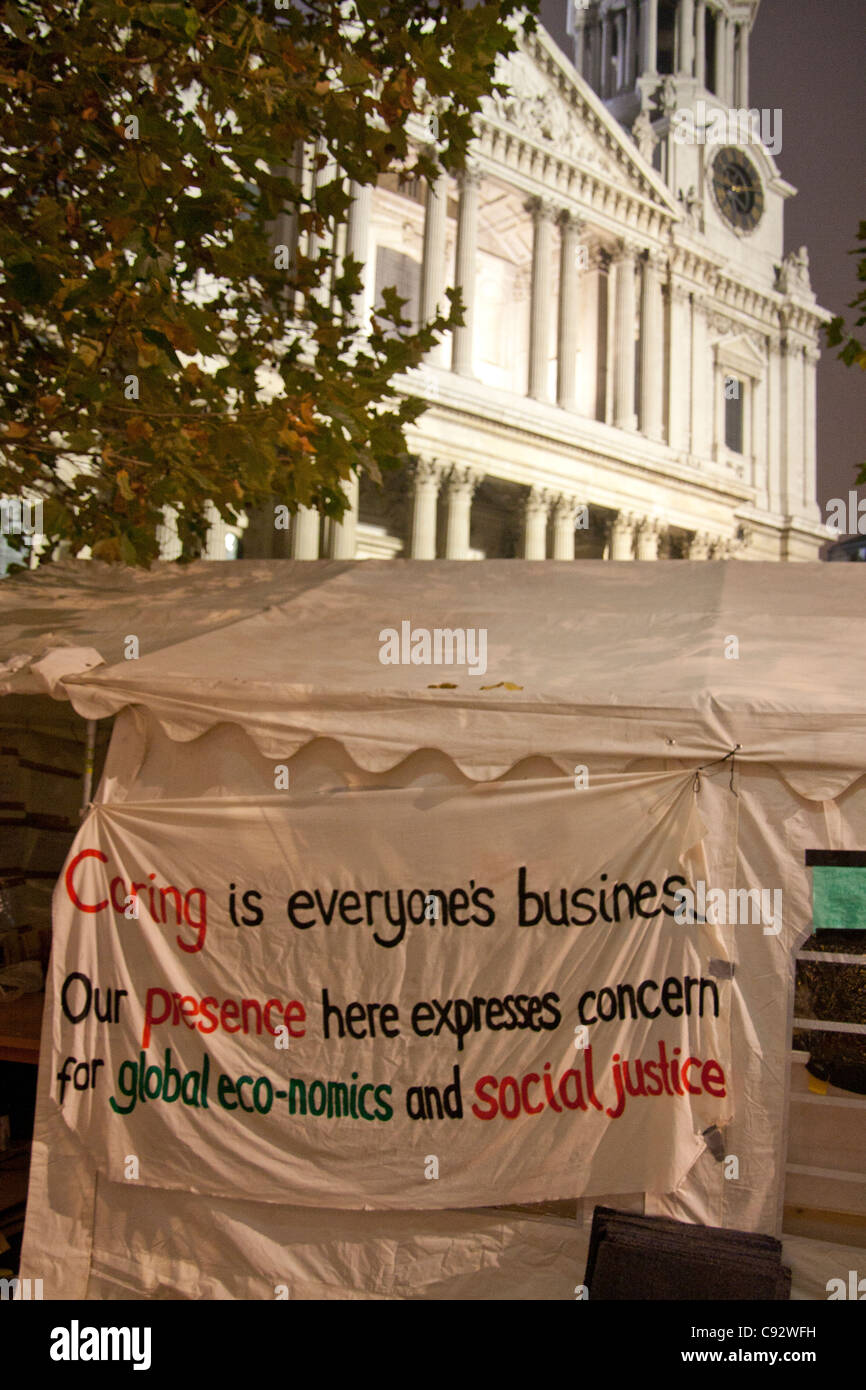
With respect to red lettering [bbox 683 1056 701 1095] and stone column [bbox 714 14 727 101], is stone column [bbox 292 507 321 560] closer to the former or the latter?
red lettering [bbox 683 1056 701 1095]

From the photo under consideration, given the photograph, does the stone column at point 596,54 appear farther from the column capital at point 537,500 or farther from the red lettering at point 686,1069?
the red lettering at point 686,1069

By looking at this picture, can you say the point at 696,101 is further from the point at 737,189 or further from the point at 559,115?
the point at 559,115

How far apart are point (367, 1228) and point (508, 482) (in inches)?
1006

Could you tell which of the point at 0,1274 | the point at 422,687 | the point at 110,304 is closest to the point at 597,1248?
the point at 422,687

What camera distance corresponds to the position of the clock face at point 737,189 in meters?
39.2

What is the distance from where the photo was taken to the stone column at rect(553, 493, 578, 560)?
1176 inches

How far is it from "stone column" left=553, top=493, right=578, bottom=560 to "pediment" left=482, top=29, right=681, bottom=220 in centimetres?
984

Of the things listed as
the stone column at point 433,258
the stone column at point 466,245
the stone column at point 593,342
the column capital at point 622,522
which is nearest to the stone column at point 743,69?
the stone column at point 593,342

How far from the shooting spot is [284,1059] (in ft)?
15.8

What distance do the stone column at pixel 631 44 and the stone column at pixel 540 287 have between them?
13657mm

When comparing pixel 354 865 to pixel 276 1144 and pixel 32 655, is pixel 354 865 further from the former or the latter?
pixel 32 655

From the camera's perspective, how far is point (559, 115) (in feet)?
102

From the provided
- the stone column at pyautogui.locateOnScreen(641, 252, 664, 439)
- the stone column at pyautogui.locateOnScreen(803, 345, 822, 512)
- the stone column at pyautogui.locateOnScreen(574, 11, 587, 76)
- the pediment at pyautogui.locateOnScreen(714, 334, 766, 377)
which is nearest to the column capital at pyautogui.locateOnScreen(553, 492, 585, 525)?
the stone column at pyautogui.locateOnScreen(641, 252, 664, 439)

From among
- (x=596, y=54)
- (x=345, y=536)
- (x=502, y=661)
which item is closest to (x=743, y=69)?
(x=596, y=54)
